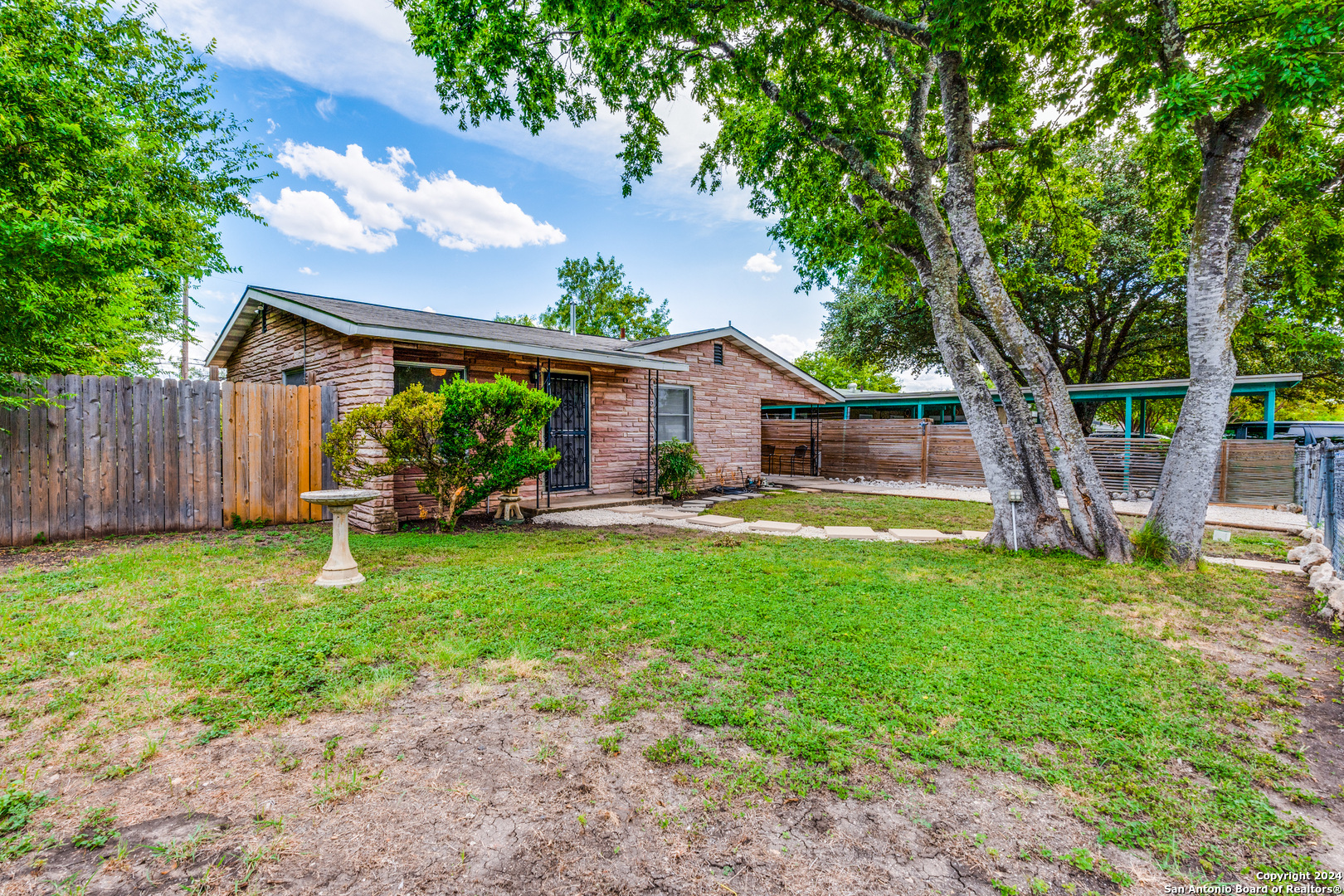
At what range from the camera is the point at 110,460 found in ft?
19.0

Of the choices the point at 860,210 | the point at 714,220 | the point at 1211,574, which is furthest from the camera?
the point at 714,220

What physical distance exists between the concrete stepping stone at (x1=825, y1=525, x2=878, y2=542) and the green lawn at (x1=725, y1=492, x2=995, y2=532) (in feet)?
0.96

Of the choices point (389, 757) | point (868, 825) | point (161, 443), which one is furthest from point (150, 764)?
point (161, 443)

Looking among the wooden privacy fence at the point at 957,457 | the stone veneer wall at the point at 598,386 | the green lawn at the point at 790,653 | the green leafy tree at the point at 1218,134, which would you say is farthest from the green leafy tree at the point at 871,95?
the wooden privacy fence at the point at 957,457

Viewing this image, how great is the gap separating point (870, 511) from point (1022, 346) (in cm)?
401

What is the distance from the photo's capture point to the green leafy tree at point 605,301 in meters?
31.5

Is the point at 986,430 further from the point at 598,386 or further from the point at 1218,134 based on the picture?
the point at 598,386

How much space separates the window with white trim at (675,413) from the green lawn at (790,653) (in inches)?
228

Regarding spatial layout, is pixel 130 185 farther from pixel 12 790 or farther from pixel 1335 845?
pixel 1335 845

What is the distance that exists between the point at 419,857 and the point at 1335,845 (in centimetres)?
271

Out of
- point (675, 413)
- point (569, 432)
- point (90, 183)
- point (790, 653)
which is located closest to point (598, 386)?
point (569, 432)

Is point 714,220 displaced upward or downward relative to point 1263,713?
upward

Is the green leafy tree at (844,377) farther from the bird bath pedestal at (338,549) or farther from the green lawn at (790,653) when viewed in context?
the bird bath pedestal at (338,549)

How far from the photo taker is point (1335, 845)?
164cm
